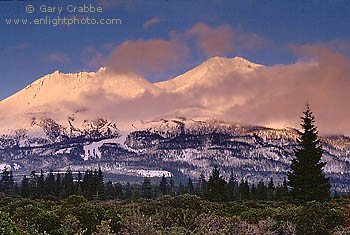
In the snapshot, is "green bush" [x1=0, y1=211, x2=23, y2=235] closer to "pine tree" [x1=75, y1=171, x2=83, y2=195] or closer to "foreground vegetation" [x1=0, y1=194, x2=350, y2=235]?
"foreground vegetation" [x1=0, y1=194, x2=350, y2=235]

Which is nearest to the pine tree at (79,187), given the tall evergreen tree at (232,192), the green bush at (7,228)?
the tall evergreen tree at (232,192)

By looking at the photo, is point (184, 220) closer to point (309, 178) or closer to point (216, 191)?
point (309, 178)

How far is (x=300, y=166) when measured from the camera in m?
40.1

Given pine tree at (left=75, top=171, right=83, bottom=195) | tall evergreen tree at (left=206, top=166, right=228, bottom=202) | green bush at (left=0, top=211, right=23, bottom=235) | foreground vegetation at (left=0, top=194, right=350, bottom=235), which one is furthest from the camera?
pine tree at (left=75, top=171, right=83, bottom=195)

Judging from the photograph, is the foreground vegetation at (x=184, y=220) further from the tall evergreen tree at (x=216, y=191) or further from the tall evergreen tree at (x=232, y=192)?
the tall evergreen tree at (x=232, y=192)

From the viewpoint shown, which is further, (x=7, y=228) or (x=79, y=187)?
(x=79, y=187)

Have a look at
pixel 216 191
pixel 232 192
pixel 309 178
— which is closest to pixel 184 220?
pixel 309 178

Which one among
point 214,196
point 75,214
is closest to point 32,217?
point 75,214

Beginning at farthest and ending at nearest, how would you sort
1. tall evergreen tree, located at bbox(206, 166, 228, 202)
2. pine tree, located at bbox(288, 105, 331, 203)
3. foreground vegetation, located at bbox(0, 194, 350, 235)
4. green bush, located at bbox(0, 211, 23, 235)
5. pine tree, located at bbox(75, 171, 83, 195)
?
pine tree, located at bbox(75, 171, 83, 195) → tall evergreen tree, located at bbox(206, 166, 228, 202) → pine tree, located at bbox(288, 105, 331, 203) → foreground vegetation, located at bbox(0, 194, 350, 235) → green bush, located at bbox(0, 211, 23, 235)

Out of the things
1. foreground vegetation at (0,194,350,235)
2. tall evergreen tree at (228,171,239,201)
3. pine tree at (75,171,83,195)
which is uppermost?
foreground vegetation at (0,194,350,235)

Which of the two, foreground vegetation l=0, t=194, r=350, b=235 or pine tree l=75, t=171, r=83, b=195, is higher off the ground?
foreground vegetation l=0, t=194, r=350, b=235

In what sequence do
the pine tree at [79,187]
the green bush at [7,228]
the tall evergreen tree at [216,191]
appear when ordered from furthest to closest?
1. the pine tree at [79,187]
2. the tall evergreen tree at [216,191]
3. the green bush at [7,228]

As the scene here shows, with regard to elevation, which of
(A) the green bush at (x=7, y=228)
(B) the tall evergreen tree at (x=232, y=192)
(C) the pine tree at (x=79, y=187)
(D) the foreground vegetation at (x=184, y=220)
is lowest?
(B) the tall evergreen tree at (x=232, y=192)

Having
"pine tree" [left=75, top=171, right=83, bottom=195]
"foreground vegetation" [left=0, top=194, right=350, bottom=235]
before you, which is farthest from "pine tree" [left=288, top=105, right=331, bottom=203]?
"pine tree" [left=75, top=171, right=83, bottom=195]
